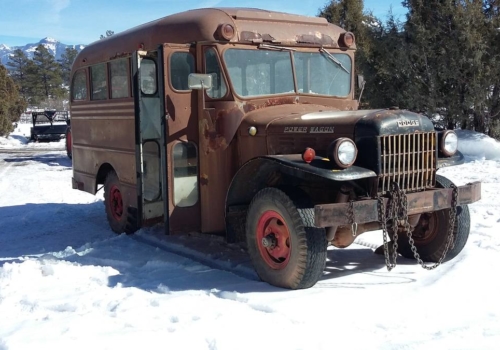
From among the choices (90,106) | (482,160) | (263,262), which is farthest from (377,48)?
(263,262)

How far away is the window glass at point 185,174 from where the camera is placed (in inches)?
232

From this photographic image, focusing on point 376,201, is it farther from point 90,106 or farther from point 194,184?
point 90,106

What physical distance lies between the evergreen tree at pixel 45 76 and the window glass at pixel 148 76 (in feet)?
168

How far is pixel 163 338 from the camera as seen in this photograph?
388cm

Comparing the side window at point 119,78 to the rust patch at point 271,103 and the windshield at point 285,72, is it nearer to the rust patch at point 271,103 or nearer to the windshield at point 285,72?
the windshield at point 285,72

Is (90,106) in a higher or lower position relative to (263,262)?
higher

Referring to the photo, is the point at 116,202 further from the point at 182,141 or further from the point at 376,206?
the point at 376,206

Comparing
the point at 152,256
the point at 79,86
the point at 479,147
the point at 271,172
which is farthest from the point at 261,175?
the point at 479,147

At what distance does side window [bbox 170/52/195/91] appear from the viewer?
19.1ft

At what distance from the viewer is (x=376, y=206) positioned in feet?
15.2

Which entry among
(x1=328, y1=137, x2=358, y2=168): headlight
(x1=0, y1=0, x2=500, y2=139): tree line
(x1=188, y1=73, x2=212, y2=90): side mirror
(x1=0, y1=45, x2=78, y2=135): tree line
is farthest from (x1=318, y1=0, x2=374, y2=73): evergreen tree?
(x1=0, y1=45, x2=78, y2=135): tree line

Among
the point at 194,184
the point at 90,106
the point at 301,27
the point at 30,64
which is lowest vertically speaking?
the point at 194,184

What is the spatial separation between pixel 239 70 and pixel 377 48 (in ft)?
37.4

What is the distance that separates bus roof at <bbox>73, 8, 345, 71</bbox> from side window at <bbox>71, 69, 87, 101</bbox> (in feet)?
5.78
